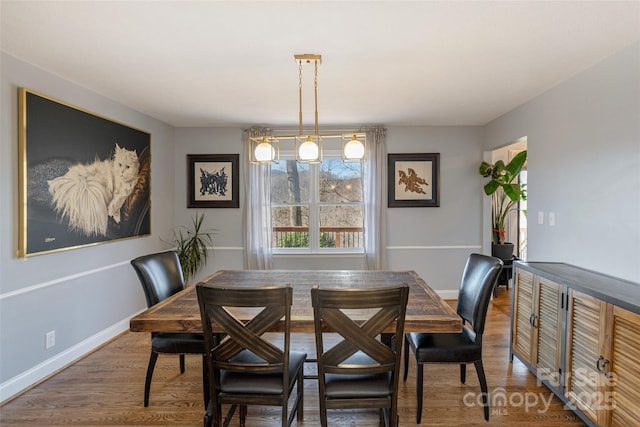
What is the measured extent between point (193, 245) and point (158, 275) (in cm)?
203

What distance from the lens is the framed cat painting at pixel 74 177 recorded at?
8.25 ft

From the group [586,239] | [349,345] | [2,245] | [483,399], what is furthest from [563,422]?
[2,245]

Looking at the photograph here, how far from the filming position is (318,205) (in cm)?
474

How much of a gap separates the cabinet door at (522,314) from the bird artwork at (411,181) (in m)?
2.05

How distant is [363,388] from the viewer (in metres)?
1.71

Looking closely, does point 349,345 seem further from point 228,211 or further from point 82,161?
point 228,211

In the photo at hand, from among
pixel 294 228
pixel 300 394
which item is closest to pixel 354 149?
pixel 300 394

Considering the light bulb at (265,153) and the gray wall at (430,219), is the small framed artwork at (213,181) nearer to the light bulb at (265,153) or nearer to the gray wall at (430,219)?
the gray wall at (430,219)

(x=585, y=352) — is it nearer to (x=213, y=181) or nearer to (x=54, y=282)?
(x=54, y=282)

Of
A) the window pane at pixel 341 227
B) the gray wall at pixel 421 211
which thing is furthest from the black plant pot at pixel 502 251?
the window pane at pixel 341 227

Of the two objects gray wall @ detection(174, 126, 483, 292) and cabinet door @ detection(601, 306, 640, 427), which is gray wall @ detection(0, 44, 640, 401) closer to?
gray wall @ detection(174, 126, 483, 292)

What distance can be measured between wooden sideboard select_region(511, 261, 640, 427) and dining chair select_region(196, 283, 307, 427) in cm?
177

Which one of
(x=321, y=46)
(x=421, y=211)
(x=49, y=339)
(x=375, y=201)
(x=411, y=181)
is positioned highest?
(x=321, y=46)

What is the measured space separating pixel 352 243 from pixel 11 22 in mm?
3945
